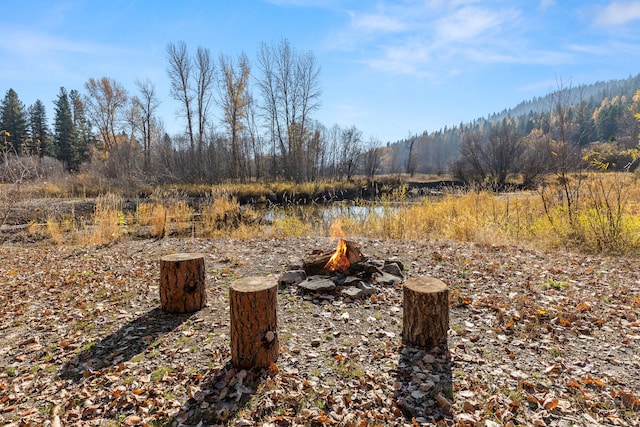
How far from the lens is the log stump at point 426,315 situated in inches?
106

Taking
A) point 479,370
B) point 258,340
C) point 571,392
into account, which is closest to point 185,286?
point 258,340

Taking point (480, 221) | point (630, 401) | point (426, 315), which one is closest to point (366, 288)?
point (426, 315)

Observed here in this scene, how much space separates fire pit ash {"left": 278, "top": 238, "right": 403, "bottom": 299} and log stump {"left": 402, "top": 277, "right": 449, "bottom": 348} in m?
1.15

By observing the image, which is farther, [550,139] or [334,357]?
[550,139]

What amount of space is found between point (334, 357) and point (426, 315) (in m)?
0.82

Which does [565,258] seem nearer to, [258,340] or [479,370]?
[479,370]

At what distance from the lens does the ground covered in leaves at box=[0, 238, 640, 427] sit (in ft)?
6.72

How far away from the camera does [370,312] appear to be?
11.3ft

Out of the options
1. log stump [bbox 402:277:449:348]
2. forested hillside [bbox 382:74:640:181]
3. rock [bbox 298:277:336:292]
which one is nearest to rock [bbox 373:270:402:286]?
rock [bbox 298:277:336:292]

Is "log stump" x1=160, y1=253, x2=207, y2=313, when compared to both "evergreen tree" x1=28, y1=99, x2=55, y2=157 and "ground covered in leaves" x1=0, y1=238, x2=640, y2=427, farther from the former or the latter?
"evergreen tree" x1=28, y1=99, x2=55, y2=157

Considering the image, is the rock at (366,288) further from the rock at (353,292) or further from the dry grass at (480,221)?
the dry grass at (480,221)

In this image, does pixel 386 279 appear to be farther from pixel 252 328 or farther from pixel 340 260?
pixel 252 328

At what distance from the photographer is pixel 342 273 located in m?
4.22

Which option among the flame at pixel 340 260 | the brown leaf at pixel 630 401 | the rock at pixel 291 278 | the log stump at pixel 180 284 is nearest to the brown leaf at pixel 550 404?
the brown leaf at pixel 630 401
